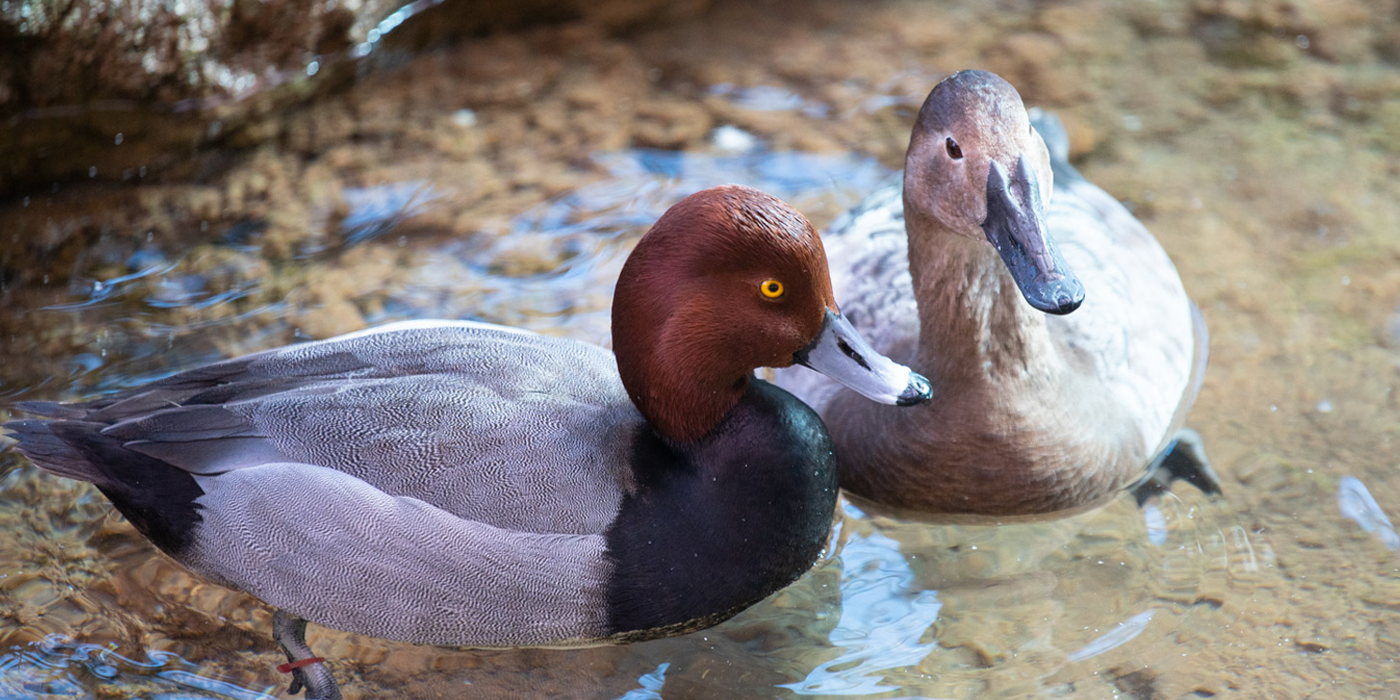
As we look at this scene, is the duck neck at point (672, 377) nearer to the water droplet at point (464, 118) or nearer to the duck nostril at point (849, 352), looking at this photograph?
the duck nostril at point (849, 352)

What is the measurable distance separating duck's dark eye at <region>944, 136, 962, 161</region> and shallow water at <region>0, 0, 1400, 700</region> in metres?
1.17

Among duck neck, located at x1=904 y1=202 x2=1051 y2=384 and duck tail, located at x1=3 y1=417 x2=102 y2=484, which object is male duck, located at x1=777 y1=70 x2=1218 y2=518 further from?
duck tail, located at x1=3 y1=417 x2=102 y2=484

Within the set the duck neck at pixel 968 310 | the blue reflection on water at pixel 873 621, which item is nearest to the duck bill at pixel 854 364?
the duck neck at pixel 968 310

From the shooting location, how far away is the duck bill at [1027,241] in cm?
308

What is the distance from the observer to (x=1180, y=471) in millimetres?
3953

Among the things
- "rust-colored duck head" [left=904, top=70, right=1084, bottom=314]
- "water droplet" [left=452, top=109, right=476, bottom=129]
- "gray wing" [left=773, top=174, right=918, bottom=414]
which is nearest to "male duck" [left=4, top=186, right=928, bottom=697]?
"rust-colored duck head" [left=904, top=70, right=1084, bottom=314]

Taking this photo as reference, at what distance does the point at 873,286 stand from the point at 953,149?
0.87m

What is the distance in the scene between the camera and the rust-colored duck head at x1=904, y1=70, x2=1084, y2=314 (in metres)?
3.12

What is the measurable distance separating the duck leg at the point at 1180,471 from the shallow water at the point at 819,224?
0.05 metres

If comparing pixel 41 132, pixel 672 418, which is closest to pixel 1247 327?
pixel 672 418

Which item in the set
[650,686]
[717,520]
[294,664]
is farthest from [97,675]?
[717,520]

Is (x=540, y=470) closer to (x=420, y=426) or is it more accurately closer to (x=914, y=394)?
(x=420, y=426)

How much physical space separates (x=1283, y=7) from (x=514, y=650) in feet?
15.9

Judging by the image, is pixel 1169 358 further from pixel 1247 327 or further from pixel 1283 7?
pixel 1283 7
